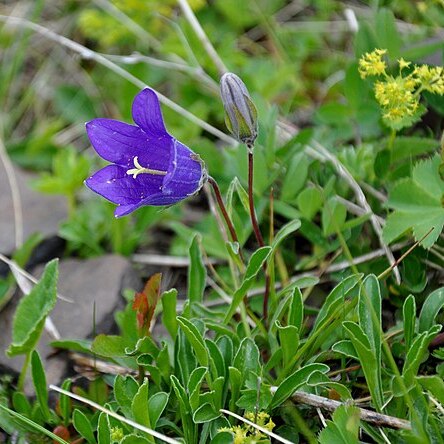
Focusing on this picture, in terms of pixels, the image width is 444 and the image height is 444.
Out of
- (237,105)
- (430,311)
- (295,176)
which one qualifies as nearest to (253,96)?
(295,176)

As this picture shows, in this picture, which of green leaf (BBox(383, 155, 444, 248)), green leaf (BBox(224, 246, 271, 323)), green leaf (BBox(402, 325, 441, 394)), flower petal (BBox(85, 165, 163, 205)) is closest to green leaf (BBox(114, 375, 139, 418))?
green leaf (BBox(224, 246, 271, 323))

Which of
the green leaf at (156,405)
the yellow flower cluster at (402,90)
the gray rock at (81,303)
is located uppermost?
the yellow flower cluster at (402,90)

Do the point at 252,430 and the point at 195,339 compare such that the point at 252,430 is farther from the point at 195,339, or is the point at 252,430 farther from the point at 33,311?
the point at 33,311

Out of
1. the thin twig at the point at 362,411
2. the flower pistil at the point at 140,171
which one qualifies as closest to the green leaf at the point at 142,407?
the thin twig at the point at 362,411

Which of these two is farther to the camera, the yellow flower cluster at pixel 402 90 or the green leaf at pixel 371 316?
the yellow flower cluster at pixel 402 90

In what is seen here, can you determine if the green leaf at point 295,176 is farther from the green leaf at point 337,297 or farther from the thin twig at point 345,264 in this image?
the green leaf at point 337,297

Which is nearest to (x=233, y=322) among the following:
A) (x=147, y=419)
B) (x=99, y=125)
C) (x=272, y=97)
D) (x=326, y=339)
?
(x=326, y=339)
